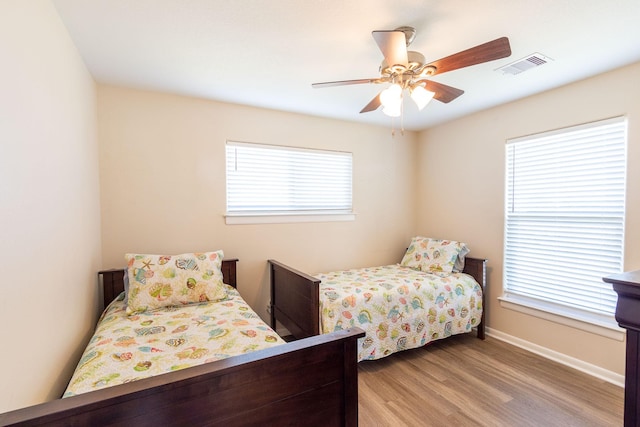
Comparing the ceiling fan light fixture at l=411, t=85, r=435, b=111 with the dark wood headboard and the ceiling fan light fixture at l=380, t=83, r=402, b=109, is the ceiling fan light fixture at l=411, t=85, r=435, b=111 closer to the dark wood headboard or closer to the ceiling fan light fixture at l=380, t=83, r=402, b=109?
the ceiling fan light fixture at l=380, t=83, r=402, b=109

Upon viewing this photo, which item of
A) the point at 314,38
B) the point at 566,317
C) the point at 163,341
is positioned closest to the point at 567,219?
the point at 566,317

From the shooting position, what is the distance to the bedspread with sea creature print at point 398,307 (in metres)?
2.41

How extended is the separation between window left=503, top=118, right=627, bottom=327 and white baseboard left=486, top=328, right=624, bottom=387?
358 millimetres

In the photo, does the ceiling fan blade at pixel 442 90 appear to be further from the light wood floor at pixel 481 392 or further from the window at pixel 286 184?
the light wood floor at pixel 481 392

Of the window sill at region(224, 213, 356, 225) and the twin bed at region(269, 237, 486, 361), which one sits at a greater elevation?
the window sill at region(224, 213, 356, 225)

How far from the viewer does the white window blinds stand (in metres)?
2.96

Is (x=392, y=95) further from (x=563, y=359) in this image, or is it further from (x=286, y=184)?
(x=563, y=359)

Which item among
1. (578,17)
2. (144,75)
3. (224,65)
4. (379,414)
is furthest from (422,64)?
(379,414)

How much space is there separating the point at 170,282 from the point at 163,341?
2.11 feet

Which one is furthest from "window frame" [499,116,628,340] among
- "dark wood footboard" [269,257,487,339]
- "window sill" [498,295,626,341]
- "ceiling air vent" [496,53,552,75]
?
"ceiling air vent" [496,53,552,75]

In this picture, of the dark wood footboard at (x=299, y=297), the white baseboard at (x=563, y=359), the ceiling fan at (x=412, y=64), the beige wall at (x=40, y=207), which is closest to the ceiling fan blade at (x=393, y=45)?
the ceiling fan at (x=412, y=64)

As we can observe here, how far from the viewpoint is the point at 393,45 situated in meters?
1.49

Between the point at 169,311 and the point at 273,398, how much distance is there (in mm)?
1306

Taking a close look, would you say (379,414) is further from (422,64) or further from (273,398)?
(422,64)
